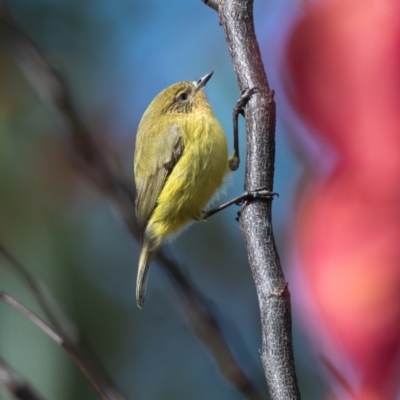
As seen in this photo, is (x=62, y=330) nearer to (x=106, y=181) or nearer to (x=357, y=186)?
(x=106, y=181)

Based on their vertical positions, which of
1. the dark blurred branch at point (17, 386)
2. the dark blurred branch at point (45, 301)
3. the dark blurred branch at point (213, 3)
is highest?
the dark blurred branch at point (213, 3)

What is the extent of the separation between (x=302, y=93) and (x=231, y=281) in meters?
0.77

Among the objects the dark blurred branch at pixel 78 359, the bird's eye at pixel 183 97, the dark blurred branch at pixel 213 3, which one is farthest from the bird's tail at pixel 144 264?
the dark blurred branch at pixel 78 359

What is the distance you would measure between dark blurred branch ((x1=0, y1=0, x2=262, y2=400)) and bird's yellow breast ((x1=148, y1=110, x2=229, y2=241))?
63cm

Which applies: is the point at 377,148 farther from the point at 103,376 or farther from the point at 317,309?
the point at 103,376

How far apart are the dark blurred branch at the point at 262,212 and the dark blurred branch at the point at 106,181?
3cm

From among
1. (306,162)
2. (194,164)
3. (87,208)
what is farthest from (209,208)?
(306,162)

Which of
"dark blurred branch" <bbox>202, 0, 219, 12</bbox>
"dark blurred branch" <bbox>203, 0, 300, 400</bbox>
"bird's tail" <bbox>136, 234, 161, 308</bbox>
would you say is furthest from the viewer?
"bird's tail" <bbox>136, 234, 161, 308</bbox>

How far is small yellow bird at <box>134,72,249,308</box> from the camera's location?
44.6 inches

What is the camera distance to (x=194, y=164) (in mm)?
1146

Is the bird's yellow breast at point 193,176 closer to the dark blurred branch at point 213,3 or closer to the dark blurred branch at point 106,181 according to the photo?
the dark blurred branch at point 213,3

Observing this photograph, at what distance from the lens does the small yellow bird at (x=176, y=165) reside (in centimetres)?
113

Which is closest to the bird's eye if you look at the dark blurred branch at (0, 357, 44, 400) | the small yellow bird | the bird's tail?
the small yellow bird

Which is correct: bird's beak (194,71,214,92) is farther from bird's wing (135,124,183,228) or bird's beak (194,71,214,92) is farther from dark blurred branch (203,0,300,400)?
dark blurred branch (203,0,300,400)
